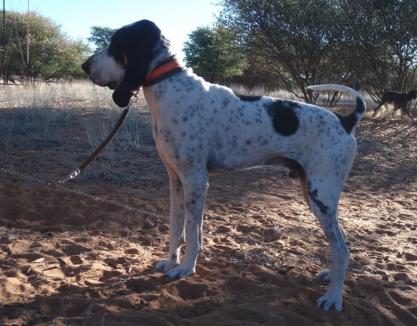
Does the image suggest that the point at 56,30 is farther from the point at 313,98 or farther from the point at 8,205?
the point at 8,205

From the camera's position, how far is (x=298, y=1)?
58.6 ft

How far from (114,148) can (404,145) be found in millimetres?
7265

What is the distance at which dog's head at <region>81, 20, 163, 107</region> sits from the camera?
397 cm

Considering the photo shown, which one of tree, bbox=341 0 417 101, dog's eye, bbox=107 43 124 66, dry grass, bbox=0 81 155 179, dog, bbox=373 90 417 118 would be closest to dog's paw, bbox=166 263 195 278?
dog's eye, bbox=107 43 124 66

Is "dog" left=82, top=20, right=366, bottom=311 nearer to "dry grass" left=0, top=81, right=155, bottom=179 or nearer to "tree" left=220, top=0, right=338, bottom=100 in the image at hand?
"dry grass" left=0, top=81, right=155, bottom=179

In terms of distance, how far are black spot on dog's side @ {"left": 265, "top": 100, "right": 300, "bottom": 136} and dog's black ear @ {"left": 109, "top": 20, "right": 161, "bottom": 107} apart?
0.97 meters

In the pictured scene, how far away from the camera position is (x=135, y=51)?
3.97 m

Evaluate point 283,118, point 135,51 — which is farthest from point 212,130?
point 135,51

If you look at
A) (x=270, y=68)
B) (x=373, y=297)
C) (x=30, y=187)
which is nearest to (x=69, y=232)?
(x=30, y=187)

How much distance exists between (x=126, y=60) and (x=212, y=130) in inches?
31.5

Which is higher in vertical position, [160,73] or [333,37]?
[333,37]

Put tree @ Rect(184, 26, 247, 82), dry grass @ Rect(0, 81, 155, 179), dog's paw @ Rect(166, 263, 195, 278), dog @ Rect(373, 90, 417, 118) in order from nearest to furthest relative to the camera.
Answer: dog's paw @ Rect(166, 263, 195, 278)
dry grass @ Rect(0, 81, 155, 179)
dog @ Rect(373, 90, 417, 118)
tree @ Rect(184, 26, 247, 82)

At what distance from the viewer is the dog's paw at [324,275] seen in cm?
456

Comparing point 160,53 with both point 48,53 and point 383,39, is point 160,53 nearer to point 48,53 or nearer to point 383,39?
point 383,39
